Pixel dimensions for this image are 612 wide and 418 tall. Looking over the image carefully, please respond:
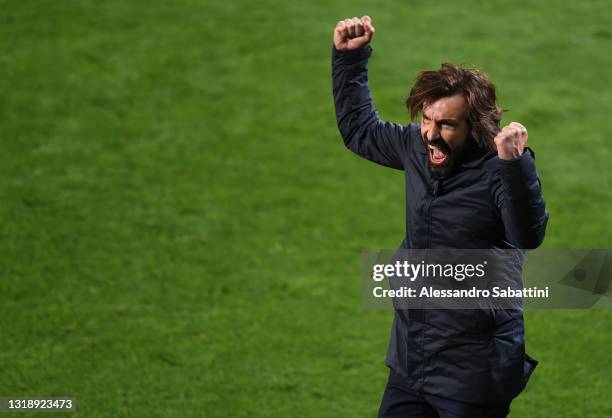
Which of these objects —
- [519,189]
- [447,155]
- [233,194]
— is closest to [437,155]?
[447,155]

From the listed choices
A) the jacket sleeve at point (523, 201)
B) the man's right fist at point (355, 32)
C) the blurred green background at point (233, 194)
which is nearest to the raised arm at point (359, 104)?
the man's right fist at point (355, 32)

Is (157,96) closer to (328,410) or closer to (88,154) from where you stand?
(88,154)

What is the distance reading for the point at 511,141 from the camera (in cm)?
295

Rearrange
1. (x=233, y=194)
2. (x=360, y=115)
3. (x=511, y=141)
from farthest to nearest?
(x=233, y=194) < (x=360, y=115) < (x=511, y=141)

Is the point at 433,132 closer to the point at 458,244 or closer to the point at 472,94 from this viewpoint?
the point at 472,94

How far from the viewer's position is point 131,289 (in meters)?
6.69

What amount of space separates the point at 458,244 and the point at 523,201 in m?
0.37

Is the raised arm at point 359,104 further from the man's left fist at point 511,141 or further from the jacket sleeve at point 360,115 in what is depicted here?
the man's left fist at point 511,141

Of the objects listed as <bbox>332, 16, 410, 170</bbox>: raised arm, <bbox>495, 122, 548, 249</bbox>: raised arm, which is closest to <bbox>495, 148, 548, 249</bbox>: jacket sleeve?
<bbox>495, 122, 548, 249</bbox>: raised arm

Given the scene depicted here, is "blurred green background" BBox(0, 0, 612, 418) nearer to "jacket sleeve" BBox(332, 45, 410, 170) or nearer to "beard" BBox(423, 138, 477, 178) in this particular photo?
"jacket sleeve" BBox(332, 45, 410, 170)

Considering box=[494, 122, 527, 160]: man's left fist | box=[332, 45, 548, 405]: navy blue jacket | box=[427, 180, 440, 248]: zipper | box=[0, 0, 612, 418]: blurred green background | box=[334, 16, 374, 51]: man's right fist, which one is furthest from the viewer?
box=[0, 0, 612, 418]: blurred green background

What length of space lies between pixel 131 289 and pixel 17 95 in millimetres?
3177

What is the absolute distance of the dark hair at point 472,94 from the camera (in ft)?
10.8

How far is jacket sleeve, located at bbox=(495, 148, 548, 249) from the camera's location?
298 cm
